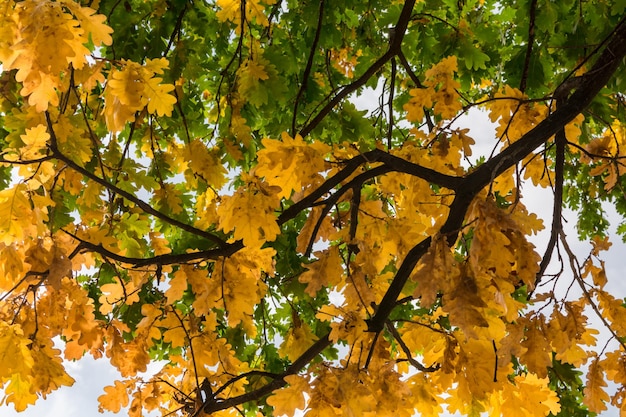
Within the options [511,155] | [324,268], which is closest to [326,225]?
[324,268]

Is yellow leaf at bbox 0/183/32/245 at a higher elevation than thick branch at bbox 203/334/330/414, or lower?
higher

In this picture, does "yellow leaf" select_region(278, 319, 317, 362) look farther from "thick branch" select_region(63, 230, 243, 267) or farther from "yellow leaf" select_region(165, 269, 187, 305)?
"thick branch" select_region(63, 230, 243, 267)

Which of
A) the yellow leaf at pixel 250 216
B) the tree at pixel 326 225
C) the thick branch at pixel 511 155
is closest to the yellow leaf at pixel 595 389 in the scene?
the tree at pixel 326 225

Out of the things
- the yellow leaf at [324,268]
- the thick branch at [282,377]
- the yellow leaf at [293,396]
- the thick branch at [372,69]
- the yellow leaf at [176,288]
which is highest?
the thick branch at [372,69]

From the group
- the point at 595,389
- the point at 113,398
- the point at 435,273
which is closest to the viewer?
the point at 435,273

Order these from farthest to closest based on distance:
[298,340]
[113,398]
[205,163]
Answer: [205,163] → [298,340] → [113,398]

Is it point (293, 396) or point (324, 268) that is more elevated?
point (324, 268)

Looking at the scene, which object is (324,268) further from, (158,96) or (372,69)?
(372,69)

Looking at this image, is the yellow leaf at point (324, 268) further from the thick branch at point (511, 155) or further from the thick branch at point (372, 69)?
the thick branch at point (372, 69)

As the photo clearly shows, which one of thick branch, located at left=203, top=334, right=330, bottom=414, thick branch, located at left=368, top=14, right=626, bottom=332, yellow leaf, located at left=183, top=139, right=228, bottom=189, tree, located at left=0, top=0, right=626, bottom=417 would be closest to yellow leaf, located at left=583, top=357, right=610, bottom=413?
tree, located at left=0, top=0, right=626, bottom=417

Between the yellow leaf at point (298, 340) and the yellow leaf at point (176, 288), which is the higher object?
the yellow leaf at point (298, 340)

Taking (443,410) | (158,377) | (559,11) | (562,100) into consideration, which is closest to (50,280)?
(158,377)

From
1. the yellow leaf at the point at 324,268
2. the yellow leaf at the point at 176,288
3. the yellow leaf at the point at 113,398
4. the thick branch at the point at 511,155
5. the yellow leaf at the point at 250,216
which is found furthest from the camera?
the yellow leaf at the point at 113,398

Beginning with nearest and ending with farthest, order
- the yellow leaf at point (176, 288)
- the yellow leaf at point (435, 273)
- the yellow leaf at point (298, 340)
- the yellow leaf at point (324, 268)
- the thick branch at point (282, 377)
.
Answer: the yellow leaf at point (435, 273) → the thick branch at point (282, 377) → the yellow leaf at point (324, 268) → the yellow leaf at point (176, 288) → the yellow leaf at point (298, 340)
